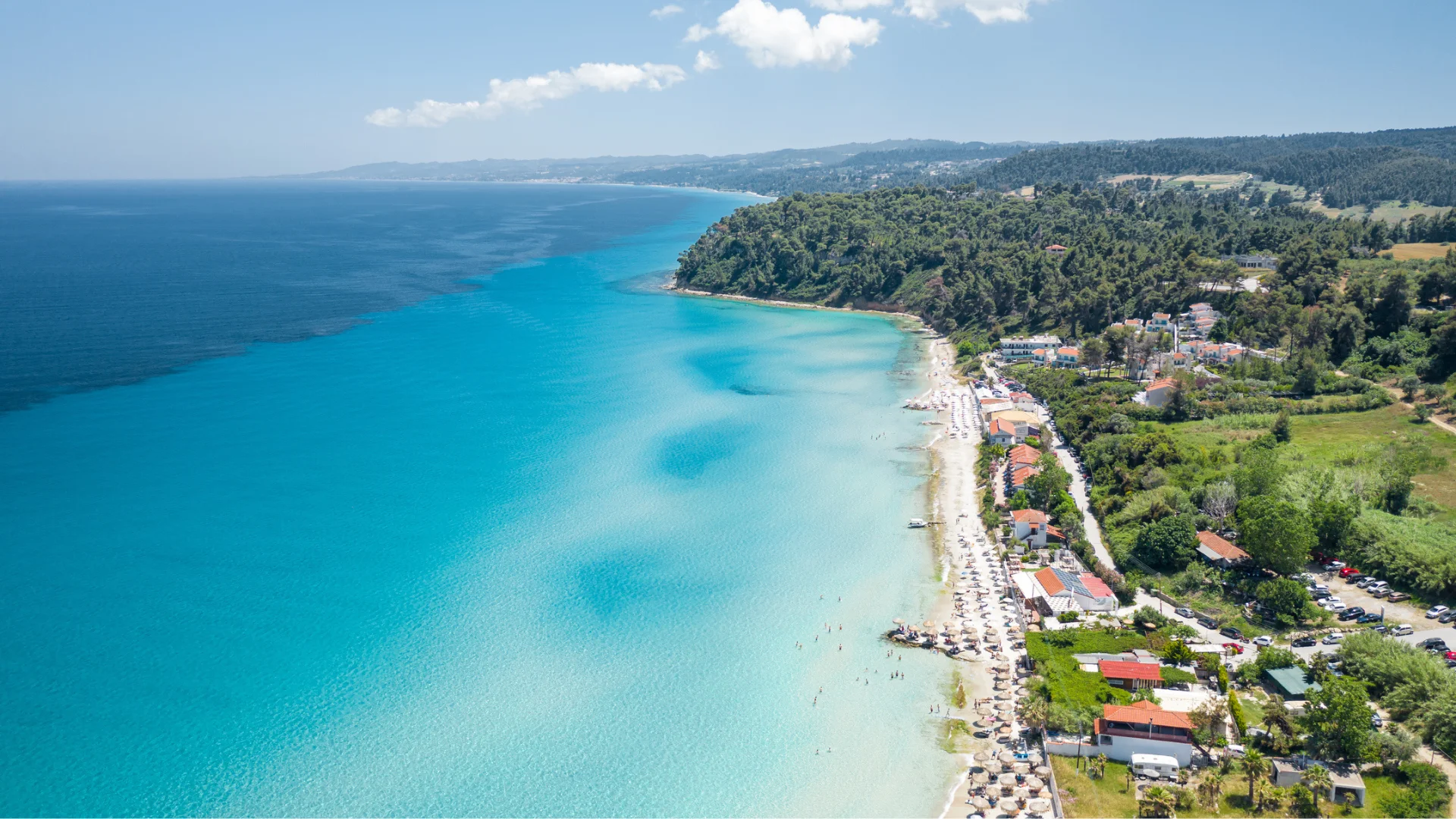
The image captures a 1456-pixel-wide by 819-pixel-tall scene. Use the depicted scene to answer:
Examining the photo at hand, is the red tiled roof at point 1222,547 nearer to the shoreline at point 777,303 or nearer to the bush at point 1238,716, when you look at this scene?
the bush at point 1238,716

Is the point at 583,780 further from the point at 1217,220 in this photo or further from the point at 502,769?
the point at 1217,220

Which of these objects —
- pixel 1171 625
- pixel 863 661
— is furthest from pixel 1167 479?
pixel 863 661

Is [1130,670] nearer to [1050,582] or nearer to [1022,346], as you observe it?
[1050,582]

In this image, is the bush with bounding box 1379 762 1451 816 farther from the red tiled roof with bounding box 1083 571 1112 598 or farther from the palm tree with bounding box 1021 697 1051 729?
the red tiled roof with bounding box 1083 571 1112 598

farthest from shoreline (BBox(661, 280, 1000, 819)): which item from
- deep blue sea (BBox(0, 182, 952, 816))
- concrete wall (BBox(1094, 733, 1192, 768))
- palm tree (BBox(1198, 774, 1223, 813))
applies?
palm tree (BBox(1198, 774, 1223, 813))

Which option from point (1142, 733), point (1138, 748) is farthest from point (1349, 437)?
point (1138, 748)
